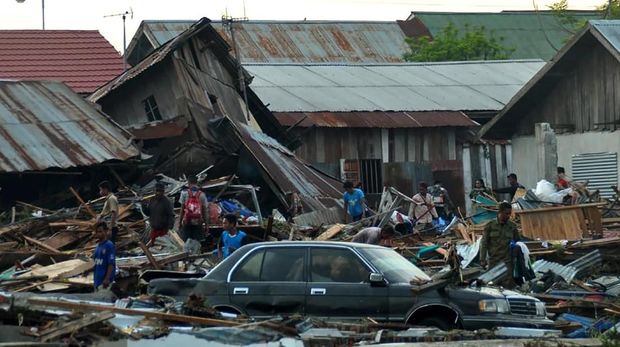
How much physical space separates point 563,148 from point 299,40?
1138 inches

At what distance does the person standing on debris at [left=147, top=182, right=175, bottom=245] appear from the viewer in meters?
23.5

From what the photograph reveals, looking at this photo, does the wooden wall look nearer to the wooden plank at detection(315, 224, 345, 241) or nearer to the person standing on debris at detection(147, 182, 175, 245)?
the wooden plank at detection(315, 224, 345, 241)

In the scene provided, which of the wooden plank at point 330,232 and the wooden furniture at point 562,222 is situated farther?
the wooden plank at point 330,232

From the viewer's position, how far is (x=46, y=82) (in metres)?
32.9

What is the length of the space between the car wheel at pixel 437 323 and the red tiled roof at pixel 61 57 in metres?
28.0

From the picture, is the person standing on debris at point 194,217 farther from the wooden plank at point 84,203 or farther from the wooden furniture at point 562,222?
the wooden furniture at point 562,222

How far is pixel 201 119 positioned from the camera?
104ft

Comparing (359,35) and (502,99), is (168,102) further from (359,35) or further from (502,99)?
(359,35)

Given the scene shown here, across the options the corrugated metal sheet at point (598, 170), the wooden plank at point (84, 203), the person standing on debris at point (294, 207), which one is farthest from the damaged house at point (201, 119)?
the corrugated metal sheet at point (598, 170)

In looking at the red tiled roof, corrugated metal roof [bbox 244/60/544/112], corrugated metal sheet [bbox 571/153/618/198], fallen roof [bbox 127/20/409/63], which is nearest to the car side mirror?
corrugated metal sheet [bbox 571/153/618/198]

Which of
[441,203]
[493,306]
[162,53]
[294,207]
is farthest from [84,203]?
[493,306]

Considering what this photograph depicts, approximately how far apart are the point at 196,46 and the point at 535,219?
12199mm

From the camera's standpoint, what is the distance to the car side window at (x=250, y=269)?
16312 millimetres

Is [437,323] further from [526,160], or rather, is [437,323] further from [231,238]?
[526,160]
